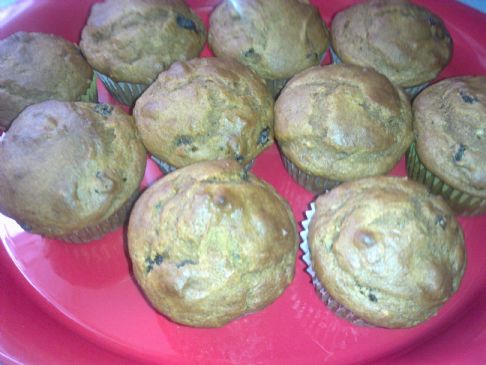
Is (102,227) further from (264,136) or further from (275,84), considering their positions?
(275,84)

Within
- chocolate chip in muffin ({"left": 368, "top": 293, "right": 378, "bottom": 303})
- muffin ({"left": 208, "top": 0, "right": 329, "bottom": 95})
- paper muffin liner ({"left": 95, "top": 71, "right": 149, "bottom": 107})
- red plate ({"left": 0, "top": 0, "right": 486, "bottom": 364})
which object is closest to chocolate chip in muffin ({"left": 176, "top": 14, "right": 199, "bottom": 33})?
muffin ({"left": 208, "top": 0, "right": 329, "bottom": 95})

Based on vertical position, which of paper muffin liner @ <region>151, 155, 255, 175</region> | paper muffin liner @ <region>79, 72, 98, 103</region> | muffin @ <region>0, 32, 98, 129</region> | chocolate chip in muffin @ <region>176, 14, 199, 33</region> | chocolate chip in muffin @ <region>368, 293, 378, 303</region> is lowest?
chocolate chip in muffin @ <region>368, 293, 378, 303</region>

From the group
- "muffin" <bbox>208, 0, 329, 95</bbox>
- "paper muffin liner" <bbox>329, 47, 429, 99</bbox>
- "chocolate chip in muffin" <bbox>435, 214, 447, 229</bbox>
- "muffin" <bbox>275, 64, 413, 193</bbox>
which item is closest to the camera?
"chocolate chip in muffin" <bbox>435, 214, 447, 229</bbox>

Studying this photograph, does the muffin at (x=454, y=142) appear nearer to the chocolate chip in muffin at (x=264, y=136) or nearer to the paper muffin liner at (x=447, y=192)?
the paper muffin liner at (x=447, y=192)

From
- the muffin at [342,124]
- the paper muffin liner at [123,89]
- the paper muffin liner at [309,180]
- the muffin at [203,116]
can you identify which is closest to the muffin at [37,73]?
the paper muffin liner at [123,89]

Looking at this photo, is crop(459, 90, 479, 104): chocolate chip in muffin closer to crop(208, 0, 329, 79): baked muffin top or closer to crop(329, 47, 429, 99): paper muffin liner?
crop(329, 47, 429, 99): paper muffin liner

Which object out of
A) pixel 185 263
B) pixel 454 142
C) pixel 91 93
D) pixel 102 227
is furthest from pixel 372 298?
pixel 91 93
